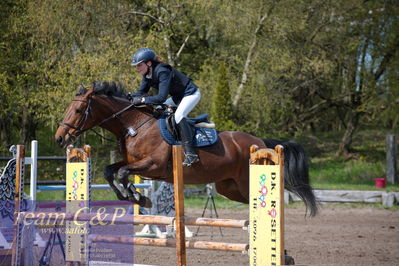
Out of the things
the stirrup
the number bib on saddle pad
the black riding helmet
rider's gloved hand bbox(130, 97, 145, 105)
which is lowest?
the stirrup

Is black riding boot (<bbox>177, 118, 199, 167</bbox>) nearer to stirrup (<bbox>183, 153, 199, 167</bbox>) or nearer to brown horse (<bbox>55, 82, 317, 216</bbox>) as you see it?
stirrup (<bbox>183, 153, 199, 167</bbox>)

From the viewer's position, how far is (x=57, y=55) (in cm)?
1475

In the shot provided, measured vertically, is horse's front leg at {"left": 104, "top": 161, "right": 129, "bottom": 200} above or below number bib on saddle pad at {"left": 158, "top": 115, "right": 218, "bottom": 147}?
below

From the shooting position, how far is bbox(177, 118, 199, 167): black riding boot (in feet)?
17.6

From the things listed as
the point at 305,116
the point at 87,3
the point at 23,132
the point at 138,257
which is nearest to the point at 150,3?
the point at 87,3

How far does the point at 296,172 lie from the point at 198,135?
1.15 metres

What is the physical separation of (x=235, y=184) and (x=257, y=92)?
37.1 feet

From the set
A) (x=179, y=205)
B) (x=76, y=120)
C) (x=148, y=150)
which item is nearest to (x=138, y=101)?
(x=148, y=150)

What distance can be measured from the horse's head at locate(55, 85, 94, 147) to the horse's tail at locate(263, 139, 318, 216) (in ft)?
6.42

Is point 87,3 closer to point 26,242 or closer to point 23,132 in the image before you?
point 23,132

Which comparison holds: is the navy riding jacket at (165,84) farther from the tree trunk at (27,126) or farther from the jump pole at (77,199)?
the tree trunk at (27,126)

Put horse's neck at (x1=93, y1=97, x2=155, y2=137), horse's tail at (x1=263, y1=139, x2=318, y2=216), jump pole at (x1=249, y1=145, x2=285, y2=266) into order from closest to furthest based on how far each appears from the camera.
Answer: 1. jump pole at (x1=249, y1=145, x2=285, y2=266)
2. horse's neck at (x1=93, y1=97, x2=155, y2=137)
3. horse's tail at (x1=263, y1=139, x2=318, y2=216)

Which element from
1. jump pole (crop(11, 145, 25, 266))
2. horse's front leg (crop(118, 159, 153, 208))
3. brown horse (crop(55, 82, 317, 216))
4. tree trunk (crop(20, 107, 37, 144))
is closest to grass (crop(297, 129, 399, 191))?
brown horse (crop(55, 82, 317, 216))

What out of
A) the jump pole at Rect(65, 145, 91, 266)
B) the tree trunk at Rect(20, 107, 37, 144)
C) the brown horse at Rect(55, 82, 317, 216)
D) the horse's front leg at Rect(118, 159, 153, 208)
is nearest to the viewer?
the jump pole at Rect(65, 145, 91, 266)
